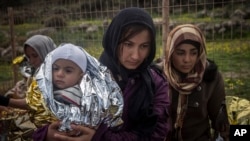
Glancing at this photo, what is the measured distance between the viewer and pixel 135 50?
1820 millimetres

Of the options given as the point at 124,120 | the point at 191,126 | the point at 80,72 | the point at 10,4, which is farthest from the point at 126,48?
the point at 10,4

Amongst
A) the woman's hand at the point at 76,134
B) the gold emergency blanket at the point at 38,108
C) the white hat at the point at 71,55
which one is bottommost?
the woman's hand at the point at 76,134

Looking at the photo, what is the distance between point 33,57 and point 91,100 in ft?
5.37

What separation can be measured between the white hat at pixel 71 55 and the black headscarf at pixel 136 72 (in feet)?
0.62

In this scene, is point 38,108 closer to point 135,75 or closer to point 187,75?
point 135,75

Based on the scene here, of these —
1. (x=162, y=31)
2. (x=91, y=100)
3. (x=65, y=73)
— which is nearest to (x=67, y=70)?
(x=65, y=73)

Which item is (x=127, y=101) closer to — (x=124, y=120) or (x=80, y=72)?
(x=124, y=120)

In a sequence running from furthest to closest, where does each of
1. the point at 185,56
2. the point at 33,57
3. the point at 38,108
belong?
1. the point at 33,57
2. the point at 185,56
3. the point at 38,108

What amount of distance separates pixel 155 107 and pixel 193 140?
0.84m

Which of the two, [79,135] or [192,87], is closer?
[79,135]

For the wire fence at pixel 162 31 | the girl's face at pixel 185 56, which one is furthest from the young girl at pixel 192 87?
the wire fence at pixel 162 31

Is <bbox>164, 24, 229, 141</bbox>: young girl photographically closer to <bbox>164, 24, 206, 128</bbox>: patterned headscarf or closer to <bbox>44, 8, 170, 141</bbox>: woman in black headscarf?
<bbox>164, 24, 206, 128</bbox>: patterned headscarf

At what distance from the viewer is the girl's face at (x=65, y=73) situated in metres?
1.72

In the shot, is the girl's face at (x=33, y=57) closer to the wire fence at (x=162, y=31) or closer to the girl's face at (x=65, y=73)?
the girl's face at (x=65, y=73)
